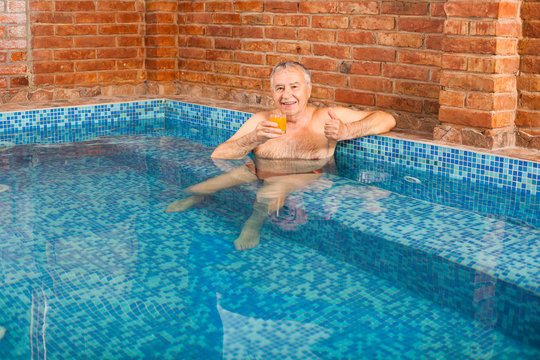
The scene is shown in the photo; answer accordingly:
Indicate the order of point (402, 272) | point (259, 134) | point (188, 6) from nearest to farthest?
point (402, 272), point (259, 134), point (188, 6)

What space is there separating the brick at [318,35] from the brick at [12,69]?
9.68ft

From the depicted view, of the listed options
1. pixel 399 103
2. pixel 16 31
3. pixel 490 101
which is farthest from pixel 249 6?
pixel 490 101

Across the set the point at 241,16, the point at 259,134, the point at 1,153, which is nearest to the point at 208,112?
the point at 241,16

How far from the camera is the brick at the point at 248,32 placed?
21.4 feet

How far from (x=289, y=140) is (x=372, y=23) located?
1517mm

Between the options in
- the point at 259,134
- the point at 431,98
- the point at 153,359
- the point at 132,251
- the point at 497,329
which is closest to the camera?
the point at 153,359

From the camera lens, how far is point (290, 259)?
2.88 meters

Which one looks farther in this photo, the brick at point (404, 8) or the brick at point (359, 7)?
the brick at point (359, 7)

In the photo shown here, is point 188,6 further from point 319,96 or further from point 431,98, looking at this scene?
point 431,98

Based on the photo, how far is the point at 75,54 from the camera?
718 cm

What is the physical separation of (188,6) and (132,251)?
192 inches

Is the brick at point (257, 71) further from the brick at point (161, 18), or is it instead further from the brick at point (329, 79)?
the brick at point (161, 18)

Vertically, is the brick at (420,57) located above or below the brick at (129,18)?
below

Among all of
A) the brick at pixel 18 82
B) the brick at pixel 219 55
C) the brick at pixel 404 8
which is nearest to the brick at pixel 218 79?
the brick at pixel 219 55
